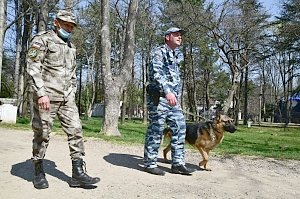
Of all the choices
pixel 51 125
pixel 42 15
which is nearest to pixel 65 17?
pixel 51 125

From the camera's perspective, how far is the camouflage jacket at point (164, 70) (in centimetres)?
613

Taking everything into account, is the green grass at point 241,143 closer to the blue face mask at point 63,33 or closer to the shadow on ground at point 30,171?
the shadow on ground at point 30,171

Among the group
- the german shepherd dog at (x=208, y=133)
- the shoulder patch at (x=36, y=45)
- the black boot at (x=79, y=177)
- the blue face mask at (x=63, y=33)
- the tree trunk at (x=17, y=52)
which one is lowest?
the black boot at (x=79, y=177)

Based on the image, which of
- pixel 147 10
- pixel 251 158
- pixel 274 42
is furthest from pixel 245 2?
pixel 251 158

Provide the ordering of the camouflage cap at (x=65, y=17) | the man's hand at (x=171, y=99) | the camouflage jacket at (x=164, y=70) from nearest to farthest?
the camouflage cap at (x=65, y=17) → the man's hand at (x=171, y=99) → the camouflage jacket at (x=164, y=70)

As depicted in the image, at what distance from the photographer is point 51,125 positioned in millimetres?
5000

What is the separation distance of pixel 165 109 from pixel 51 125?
6.39ft

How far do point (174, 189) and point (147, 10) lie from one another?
3272cm

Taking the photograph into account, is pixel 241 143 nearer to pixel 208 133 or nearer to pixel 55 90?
pixel 208 133

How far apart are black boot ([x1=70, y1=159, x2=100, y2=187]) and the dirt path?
0.09 m

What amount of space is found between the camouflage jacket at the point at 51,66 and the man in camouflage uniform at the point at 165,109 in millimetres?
1483

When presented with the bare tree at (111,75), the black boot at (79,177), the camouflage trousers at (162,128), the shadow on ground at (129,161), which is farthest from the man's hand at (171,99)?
the bare tree at (111,75)

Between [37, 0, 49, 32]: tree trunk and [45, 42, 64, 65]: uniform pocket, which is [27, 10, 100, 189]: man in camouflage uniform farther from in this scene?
[37, 0, 49, 32]: tree trunk

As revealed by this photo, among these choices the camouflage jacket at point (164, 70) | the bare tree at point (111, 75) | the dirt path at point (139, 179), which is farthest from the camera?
the bare tree at point (111, 75)
